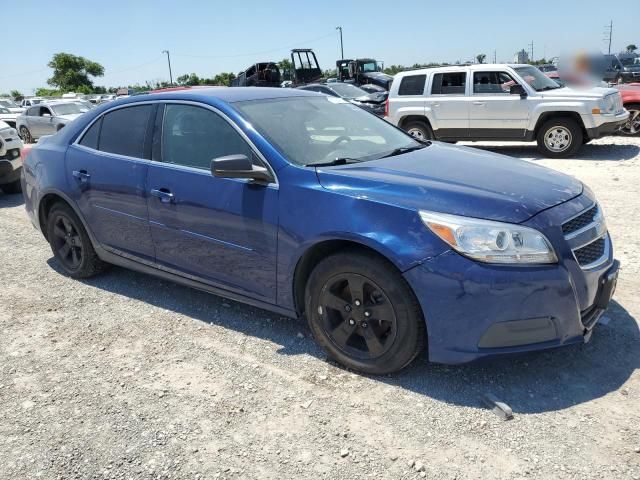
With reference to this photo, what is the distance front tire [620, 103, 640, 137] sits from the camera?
11.8 m

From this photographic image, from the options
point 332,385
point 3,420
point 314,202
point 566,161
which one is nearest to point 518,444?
point 332,385

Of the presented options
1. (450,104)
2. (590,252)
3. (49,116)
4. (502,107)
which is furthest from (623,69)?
(590,252)

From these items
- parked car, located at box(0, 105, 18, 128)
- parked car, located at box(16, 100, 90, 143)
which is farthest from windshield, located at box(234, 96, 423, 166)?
parked car, located at box(0, 105, 18, 128)

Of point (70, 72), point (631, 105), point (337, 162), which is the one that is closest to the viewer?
point (337, 162)

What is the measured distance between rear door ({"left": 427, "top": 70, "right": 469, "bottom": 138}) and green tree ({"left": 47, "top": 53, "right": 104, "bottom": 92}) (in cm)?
7296

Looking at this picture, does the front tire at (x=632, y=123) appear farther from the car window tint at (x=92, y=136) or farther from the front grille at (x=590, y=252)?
the car window tint at (x=92, y=136)

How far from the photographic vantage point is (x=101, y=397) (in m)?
3.15

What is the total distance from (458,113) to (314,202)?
896 centimetres

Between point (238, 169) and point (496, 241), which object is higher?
point (238, 169)

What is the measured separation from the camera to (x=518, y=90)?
10625mm

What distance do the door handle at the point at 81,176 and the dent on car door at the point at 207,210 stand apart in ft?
2.59

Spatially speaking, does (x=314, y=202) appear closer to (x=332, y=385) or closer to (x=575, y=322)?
(x=332, y=385)

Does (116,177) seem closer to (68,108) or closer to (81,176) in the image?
(81,176)

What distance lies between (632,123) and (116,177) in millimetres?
11751
